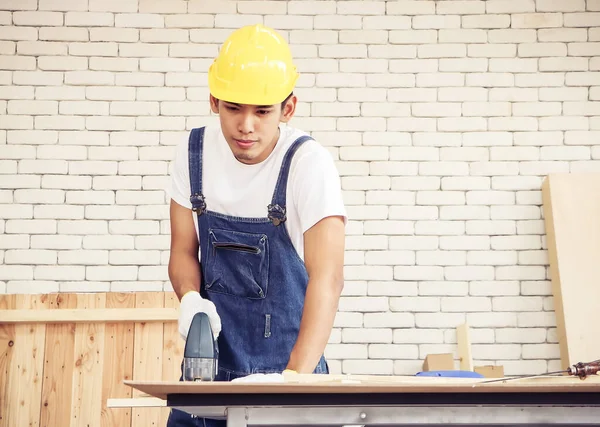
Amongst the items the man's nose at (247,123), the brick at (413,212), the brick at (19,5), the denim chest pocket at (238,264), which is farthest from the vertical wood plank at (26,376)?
the man's nose at (247,123)

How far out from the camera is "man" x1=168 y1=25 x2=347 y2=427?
2.52m

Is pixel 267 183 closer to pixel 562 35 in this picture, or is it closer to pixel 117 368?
pixel 117 368

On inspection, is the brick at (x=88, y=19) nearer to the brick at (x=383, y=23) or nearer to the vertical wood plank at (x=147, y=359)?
the brick at (x=383, y=23)

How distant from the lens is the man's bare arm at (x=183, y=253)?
2721 millimetres

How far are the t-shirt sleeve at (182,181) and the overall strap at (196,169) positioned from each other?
30 mm

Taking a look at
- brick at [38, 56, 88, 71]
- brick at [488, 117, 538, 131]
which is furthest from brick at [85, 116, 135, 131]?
brick at [488, 117, 538, 131]

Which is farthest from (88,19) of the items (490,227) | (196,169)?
(196,169)

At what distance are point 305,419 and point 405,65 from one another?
4.16m

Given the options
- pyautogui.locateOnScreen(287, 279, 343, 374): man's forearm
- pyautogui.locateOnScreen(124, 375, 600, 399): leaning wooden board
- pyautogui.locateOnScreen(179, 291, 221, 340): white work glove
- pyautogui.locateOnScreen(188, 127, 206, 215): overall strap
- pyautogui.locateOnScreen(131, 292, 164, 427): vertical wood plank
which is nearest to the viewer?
pyautogui.locateOnScreen(124, 375, 600, 399): leaning wooden board

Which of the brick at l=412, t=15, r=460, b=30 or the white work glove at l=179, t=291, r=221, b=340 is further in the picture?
the brick at l=412, t=15, r=460, b=30

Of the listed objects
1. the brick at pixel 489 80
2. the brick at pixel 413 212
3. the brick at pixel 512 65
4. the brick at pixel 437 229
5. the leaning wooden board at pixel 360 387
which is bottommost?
the leaning wooden board at pixel 360 387

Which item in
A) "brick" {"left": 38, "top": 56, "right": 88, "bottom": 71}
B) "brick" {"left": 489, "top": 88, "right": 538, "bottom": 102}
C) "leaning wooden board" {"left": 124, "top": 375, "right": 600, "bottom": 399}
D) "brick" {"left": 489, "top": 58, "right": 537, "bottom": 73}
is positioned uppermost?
"brick" {"left": 38, "top": 56, "right": 88, "bottom": 71}

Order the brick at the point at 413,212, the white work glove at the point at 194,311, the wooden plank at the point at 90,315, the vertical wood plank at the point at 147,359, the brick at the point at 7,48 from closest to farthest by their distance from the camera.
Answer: the white work glove at the point at 194,311 → the vertical wood plank at the point at 147,359 → the wooden plank at the point at 90,315 → the brick at the point at 413,212 → the brick at the point at 7,48

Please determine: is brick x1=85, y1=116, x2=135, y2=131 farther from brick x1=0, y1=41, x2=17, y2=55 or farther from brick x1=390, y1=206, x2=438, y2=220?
brick x1=390, y1=206, x2=438, y2=220
